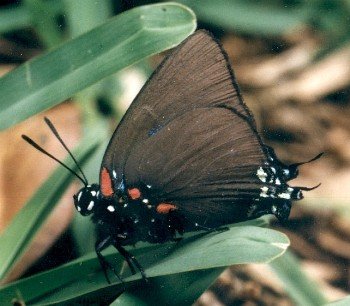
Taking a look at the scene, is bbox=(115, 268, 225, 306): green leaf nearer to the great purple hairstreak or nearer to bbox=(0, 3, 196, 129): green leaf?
the great purple hairstreak

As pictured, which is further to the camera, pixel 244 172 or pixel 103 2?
pixel 103 2

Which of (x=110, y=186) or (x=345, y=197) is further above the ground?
(x=110, y=186)

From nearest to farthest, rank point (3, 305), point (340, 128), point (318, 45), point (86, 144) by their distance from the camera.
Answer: point (3, 305) → point (86, 144) → point (340, 128) → point (318, 45)

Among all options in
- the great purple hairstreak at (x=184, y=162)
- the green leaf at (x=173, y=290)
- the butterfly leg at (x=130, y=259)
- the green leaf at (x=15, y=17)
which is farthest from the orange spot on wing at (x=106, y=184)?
the green leaf at (x=15, y=17)

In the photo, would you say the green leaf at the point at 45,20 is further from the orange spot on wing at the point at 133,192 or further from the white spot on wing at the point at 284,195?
the white spot on wing at the point at 284,195

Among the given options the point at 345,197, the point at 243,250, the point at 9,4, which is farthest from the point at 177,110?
the point at 9,4

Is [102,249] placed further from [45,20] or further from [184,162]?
[45,20]

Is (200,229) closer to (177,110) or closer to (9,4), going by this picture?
(177,110)

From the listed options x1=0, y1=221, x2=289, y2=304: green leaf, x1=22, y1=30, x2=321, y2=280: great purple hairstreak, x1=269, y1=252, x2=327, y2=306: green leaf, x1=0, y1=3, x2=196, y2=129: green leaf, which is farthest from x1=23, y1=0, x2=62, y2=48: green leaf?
x1=269, y1=252, x2=327, y2=306: green leaf
